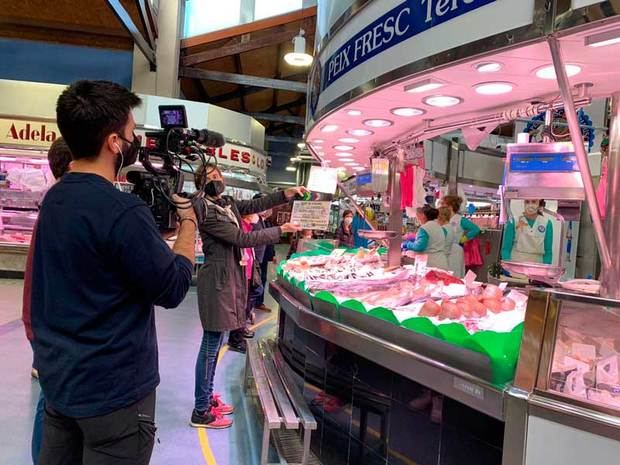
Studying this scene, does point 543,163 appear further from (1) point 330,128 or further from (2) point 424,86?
(1) point 330,128

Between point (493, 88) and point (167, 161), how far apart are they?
1.65 metres

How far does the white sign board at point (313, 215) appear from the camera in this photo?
3672 mm

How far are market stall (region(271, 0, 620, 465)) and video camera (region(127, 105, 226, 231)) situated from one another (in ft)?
3.31

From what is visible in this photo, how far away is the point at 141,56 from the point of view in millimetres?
10805

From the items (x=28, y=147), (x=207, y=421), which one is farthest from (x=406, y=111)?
(x=28, y=147)

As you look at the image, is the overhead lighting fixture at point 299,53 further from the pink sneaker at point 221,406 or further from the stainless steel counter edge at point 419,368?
the stainless steel counter edge at point 419,368

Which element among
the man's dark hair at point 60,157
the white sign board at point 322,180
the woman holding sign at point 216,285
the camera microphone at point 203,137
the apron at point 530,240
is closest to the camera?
the camera microphone at point 203,137

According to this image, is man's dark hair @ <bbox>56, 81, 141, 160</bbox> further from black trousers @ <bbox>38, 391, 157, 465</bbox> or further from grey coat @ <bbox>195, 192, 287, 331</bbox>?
grey coat @ <bbox>195, 192, 287, 331</bbox>

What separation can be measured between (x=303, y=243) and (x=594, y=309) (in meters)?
6.10

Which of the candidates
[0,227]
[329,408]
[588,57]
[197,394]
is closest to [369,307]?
[329,408]

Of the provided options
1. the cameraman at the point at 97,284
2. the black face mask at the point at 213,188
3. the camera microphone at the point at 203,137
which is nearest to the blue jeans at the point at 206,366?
the black face mask at the point at 213,188

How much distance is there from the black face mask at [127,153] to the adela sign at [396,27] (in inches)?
55.0

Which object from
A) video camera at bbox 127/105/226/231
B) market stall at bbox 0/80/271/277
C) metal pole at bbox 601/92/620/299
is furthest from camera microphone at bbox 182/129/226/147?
market stall at bbox 0/80/271/277

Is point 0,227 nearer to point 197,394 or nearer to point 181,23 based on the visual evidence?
point 181,23
